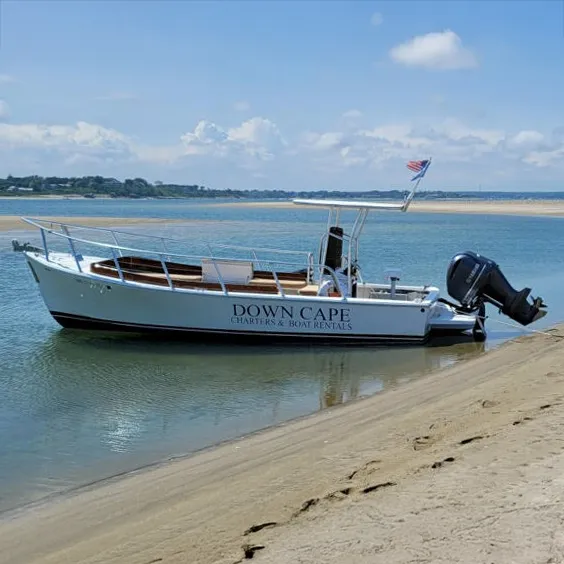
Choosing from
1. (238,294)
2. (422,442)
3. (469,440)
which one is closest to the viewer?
(469,440)

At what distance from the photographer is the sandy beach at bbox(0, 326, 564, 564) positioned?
445cm

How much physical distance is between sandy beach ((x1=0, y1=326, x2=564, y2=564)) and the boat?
4753 millimetres

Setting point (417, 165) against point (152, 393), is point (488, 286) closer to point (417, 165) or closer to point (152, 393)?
point (417, 165)

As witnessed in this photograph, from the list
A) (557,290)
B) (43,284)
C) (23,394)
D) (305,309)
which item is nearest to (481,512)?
(23,394)

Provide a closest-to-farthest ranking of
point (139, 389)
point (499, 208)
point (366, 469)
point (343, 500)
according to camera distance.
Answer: point (343, 500) < point (366, 469) < point (139, 389) < point (499, 208)

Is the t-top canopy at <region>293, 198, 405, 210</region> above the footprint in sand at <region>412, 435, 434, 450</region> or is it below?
above

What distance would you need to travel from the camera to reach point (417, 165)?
13578 mm

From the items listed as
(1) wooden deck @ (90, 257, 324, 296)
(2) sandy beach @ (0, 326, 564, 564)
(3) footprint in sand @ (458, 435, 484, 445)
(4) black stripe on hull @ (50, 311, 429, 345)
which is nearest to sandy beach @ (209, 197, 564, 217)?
(1) wooden deck @ (90, 257, 324, 296)

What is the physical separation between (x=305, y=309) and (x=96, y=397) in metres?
4.75

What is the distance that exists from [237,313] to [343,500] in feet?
26.3

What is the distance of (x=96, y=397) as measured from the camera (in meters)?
9.97

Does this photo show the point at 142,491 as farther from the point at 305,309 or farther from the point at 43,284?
the point at 43,284

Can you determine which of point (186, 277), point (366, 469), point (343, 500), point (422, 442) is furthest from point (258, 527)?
point (186, 277)

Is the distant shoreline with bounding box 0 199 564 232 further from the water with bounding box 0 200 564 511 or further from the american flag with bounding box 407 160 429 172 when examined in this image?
the water with bounding box 0 200 564 511
